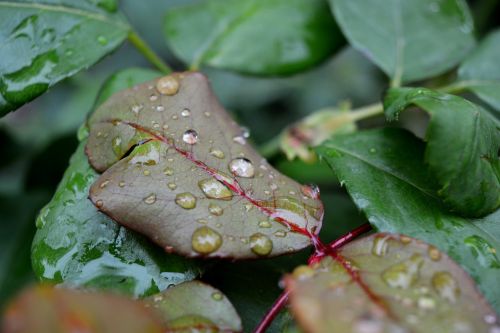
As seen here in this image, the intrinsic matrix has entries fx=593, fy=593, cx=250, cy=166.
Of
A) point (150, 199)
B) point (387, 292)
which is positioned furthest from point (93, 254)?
point (387, 292)

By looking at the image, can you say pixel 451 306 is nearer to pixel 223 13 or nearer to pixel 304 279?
pixel 304 279

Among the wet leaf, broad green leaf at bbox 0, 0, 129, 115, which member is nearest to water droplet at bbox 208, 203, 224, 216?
the wet leaf

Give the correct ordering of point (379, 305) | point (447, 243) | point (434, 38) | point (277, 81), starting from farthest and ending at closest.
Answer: point (277, 81), point (434, 38), point (447, 243), point (379, 305)

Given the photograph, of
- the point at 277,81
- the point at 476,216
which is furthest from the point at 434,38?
the point at 277,81

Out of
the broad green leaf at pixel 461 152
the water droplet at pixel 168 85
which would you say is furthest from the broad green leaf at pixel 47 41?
the broad green leaf at pixel 461 152

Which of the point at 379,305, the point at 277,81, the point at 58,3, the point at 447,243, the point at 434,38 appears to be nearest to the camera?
the point at 379,305

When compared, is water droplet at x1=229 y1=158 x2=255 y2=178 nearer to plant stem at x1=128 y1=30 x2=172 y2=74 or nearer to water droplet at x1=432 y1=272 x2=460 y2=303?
water droplet at x1=432 y1=272 x2=460 y2=303

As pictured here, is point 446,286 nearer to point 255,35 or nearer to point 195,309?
point 195,309

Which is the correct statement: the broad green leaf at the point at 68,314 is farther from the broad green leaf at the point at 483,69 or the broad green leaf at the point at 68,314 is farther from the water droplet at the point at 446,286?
the broad green leaf at the point at 483,69
